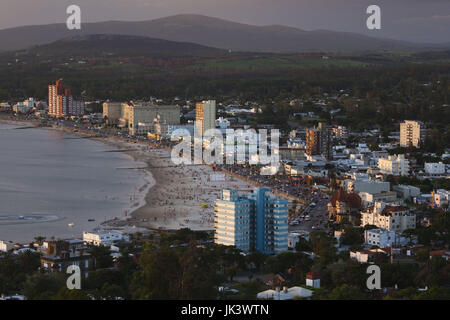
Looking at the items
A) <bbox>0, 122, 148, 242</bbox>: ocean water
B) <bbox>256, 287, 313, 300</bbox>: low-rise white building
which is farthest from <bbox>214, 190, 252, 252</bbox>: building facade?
<bbox>256, 287, 313, 300</bbox>: low-rise white building

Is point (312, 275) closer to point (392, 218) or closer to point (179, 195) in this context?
point (392, 218)

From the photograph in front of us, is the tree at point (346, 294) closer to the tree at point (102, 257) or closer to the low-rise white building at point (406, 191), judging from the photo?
the tree at point (102, 257)

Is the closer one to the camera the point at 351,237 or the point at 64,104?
the point at 351,237

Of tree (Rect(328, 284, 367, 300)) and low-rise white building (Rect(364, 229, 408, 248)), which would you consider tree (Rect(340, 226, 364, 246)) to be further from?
tree (Rect(328, 284, 367, 300))

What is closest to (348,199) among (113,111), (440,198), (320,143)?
(440,198)

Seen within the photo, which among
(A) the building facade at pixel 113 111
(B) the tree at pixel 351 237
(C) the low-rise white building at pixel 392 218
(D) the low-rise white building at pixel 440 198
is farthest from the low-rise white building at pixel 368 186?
(A) the building facade at pixel 113 111
